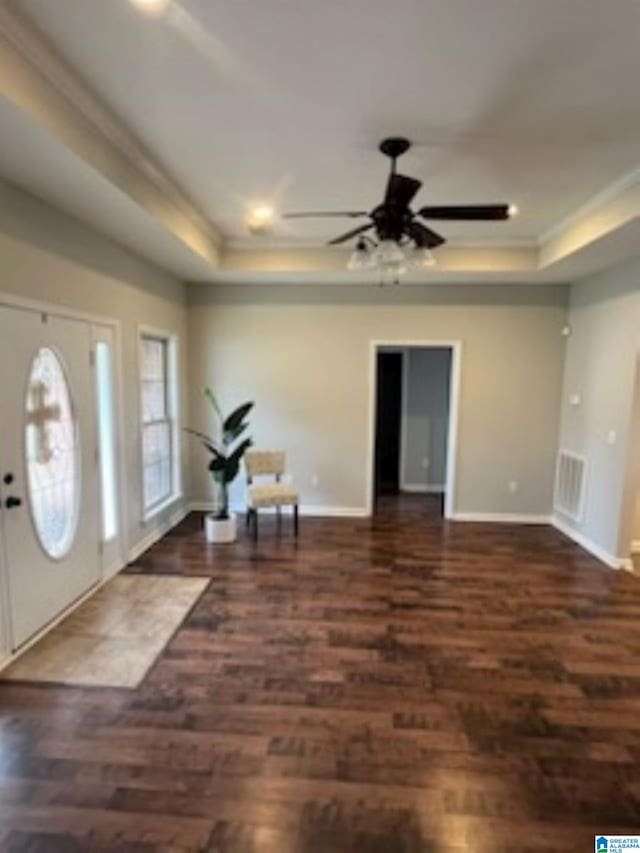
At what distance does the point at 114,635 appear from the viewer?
3285 millimetres

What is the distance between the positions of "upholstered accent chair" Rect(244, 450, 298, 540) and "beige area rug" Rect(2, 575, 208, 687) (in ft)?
4.04

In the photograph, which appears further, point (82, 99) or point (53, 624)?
point (53, 624)

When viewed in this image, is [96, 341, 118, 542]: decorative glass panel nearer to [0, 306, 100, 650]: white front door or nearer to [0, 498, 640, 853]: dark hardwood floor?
[0, 306, 100, 650]: white front door

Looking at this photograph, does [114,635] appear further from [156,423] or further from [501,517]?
[501,517]

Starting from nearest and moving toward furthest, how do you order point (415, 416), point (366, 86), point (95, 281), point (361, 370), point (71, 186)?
point (366, 86) < point (71, 186) < point (95, 281) < point (361, 370) < point (415, 416)

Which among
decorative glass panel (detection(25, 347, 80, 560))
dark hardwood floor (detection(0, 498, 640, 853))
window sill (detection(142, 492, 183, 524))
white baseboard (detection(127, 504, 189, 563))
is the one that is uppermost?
decorative glass panel (detection(25, 347, 80, 560))

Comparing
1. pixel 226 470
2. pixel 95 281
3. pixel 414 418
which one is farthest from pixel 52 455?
pixel 414 418

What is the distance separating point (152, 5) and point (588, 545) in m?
5.31

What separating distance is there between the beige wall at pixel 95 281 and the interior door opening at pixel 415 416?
3053 millimetres

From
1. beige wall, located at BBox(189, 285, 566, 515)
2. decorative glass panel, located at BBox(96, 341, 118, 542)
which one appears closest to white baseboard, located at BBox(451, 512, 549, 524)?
beige wall, located at BBox(189, 285, 566, 515)

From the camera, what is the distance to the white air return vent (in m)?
5.22

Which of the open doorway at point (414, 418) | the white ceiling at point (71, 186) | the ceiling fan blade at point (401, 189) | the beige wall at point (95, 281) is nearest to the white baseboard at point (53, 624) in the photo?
the beige wall at point (95, 281)

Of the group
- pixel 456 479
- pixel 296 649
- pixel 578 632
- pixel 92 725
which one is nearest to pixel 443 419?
pixel 456 479

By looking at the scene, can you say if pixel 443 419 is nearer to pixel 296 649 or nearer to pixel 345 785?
pixel 296 649
